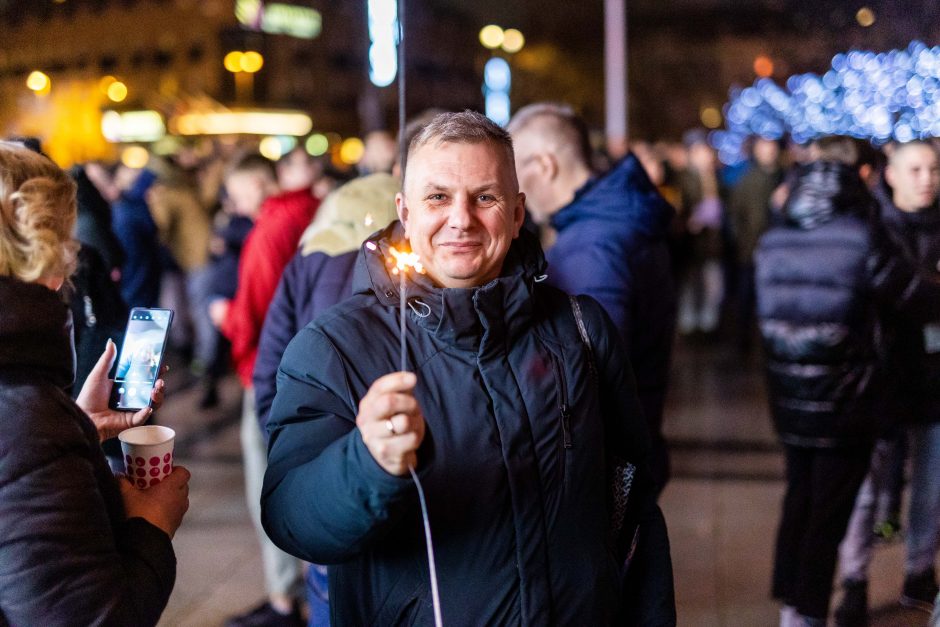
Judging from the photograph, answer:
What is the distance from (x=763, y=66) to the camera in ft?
61.8

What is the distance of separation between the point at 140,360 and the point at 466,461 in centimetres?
88

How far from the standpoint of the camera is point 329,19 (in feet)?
93.4

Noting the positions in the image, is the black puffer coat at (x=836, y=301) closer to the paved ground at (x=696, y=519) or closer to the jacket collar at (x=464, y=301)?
the paved ground at (x=696, y=519)

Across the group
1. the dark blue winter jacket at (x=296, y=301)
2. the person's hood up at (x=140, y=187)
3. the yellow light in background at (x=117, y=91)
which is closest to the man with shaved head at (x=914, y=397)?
the dark blue winter jacket at (x=296, y=301)

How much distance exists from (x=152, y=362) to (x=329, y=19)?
27.8m

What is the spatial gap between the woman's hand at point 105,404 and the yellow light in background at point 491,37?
56.0ft

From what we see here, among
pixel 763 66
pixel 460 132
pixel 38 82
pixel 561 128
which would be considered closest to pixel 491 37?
pixel 763 66

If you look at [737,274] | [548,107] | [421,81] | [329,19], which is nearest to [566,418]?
[548,107]

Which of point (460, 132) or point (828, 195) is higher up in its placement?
point (460, 132)

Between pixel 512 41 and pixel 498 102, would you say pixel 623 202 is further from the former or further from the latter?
pixel 498 102

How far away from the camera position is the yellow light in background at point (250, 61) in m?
7.60

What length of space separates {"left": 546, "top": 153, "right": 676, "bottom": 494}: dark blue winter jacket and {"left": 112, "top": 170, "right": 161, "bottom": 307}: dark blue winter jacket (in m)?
5.00

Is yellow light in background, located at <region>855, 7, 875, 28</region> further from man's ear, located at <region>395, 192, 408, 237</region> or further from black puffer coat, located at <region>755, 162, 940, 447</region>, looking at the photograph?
man's ear, located at <region>395, 192, 408, 237</region>

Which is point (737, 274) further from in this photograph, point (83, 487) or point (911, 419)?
point (83, 487)
